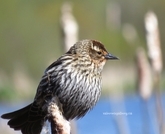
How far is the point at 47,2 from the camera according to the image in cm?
1496

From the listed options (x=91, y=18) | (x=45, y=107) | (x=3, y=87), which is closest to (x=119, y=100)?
(x=45, y=107)

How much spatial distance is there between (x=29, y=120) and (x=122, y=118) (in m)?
0.87

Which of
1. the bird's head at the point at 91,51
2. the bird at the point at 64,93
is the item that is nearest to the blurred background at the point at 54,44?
the bird's head at the point at 91,51

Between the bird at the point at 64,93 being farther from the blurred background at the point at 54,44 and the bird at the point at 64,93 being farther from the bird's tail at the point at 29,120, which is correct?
the blurred background at the point at 54,44

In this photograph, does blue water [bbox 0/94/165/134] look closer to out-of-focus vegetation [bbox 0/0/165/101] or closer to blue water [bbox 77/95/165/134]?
blue water [bbox 77/95/165/134]

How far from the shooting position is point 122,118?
5281 millimetres

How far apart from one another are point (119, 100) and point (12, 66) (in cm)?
745

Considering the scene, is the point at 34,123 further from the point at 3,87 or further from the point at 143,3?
the point at 143,3

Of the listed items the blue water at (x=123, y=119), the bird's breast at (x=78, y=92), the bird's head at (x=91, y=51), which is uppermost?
the bird's head at (x=91, y=51)

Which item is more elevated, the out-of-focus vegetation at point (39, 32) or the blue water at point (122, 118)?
the out-of-focus vegetation at point (39, 32)

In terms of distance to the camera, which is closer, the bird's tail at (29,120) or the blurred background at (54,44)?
the bird's tail at (29,120)

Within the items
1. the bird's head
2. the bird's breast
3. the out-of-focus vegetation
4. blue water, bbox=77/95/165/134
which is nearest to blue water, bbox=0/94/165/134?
blue water, bbox=77/95/165/134

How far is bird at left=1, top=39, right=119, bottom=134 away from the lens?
4578mm

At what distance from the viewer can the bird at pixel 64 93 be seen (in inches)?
180
